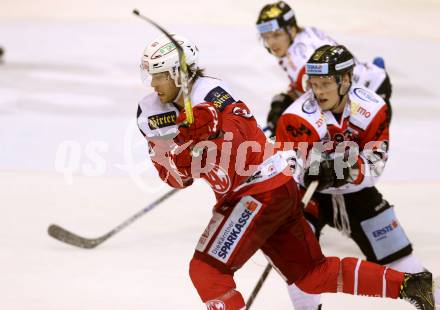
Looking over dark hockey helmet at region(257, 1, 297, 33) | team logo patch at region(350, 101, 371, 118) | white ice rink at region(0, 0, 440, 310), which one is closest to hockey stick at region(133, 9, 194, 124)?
team logo patch at region(350, 101, 371, 118)

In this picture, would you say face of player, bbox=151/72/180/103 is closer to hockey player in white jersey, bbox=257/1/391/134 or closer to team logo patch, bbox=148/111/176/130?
team logo patch, bbox=148/111/176/130

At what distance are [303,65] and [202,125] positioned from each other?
2570 mm

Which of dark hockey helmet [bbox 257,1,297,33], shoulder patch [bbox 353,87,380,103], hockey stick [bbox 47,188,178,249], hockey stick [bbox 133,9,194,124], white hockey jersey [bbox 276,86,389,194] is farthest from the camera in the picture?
dark hockey helmet [bbox 257,1,297,33]

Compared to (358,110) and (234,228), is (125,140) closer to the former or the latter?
(358,110)

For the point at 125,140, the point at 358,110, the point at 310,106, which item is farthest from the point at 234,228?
the point at 125,140

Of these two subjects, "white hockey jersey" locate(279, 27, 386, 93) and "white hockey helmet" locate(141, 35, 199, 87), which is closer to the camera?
"white hockey helmet" locate(141, 35, 199, 87)

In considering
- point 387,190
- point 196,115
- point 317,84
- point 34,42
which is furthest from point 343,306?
point 34,42

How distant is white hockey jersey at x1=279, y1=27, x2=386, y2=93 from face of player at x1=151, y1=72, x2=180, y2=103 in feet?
7.30

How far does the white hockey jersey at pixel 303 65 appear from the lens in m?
5.65

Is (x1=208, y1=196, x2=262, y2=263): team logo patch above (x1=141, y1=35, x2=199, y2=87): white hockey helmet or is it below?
below

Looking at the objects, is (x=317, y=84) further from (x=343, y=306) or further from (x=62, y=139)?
(x=62, y=139)

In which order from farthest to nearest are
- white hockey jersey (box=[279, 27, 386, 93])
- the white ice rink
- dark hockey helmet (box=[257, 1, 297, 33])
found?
dark hockey helmet (box=[257, 1, 297, 33]), white hockey jersey (box=[279, 27, 386, 93]), the white ice rink

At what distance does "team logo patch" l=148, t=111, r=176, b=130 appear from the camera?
3497mm

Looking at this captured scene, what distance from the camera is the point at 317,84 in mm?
4223
